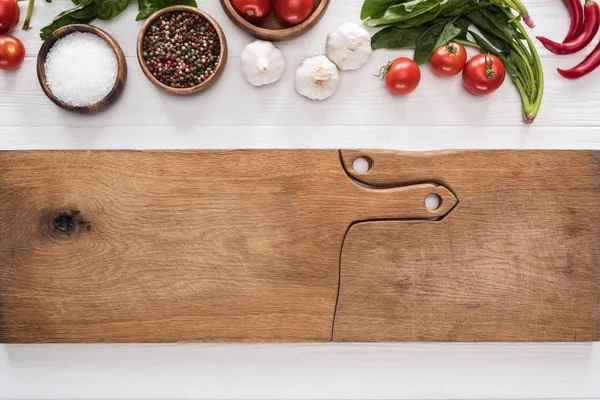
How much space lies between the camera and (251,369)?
1.20 m

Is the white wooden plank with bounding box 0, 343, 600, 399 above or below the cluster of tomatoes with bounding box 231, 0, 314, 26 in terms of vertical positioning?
below

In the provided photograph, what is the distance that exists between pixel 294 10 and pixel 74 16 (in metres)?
0.51

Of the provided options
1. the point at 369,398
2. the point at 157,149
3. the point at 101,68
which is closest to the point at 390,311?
the point at 369,398

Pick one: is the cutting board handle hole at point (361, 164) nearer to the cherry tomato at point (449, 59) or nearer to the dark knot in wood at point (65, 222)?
the cherry tomato at point (449, 59)

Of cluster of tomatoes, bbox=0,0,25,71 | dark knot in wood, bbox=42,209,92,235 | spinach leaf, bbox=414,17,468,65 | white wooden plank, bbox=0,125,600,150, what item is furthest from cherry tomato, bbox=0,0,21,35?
spinach leaf, bbox=414,17,468,65

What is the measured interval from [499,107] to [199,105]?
725 millimetres

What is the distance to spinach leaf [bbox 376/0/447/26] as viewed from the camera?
1.10 meters

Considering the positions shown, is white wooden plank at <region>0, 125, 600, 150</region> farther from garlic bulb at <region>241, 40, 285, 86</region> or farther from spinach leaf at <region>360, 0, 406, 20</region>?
spinach leaf at <region>360, 0, 406, 20</region>

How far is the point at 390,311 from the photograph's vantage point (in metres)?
1.14

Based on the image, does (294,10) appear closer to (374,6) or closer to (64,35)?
(374,6)

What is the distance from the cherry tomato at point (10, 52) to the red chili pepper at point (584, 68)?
4.18 ft

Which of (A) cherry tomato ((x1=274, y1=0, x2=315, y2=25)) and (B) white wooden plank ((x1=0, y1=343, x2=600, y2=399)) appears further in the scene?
(B) white wooden plank ((x1=0, y1=343, x2=600, y2=399))

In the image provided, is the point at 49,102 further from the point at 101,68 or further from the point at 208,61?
the point at 208,61

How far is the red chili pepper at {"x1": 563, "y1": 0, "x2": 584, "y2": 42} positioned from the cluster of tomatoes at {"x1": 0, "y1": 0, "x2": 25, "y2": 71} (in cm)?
130
